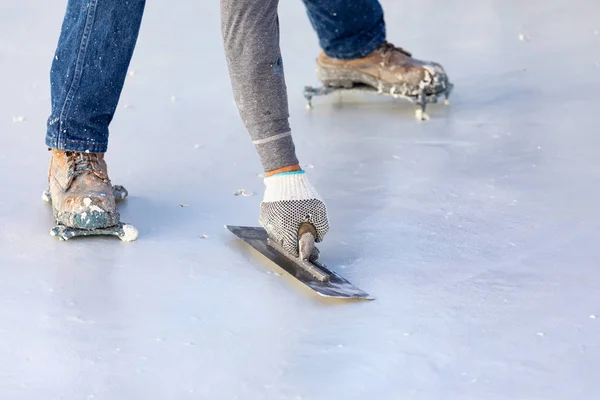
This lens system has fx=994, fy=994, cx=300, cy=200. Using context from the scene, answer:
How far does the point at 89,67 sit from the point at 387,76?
1.09 meters

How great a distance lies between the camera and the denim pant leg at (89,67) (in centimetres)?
187

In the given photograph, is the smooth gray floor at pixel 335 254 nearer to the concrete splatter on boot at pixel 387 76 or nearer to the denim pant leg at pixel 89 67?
the concrete splatter on boot at pixel 387 76

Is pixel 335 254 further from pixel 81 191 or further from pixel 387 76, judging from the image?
pixel 387 76

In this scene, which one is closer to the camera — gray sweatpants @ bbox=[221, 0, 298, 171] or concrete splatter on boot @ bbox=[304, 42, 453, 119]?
gray sweatpants @ bbox=[221, 0, 298, 171]

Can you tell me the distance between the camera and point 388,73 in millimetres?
2760

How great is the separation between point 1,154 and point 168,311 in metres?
0.94

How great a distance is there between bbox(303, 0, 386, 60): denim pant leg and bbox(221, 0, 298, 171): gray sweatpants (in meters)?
0.99

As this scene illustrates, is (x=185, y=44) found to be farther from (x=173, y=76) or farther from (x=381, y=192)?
(x=381, y=192)

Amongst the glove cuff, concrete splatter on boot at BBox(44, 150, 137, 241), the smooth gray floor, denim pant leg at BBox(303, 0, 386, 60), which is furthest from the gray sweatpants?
denim pant leg at BBox(303, 0, 386, 60)

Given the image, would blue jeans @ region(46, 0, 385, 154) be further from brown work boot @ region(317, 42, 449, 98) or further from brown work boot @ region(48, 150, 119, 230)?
brown work boot @ region(317, 42, 449, 98)

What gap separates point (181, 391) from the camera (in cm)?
132

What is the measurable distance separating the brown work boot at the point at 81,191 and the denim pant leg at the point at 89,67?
0.03 metres

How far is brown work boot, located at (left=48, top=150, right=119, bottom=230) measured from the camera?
1865 millimetres

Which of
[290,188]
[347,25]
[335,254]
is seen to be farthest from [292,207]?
[347,25]
